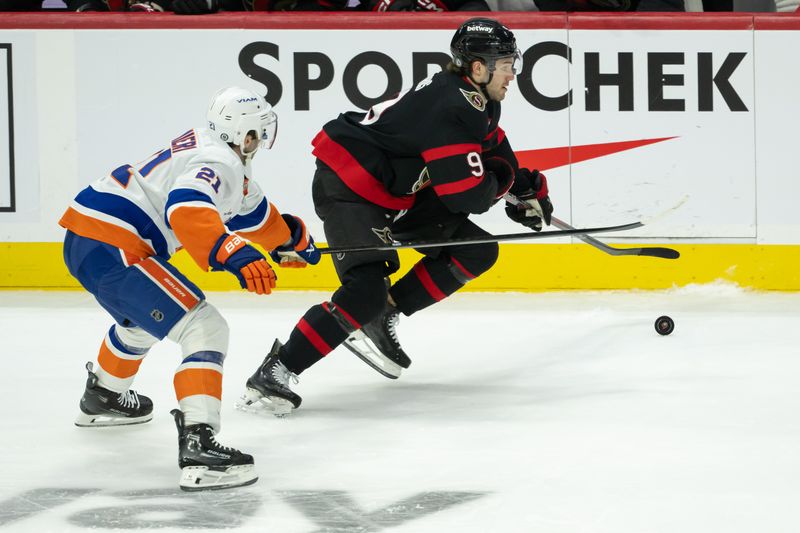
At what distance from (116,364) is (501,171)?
49.6 inches

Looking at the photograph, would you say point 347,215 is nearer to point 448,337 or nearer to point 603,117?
point 448,337

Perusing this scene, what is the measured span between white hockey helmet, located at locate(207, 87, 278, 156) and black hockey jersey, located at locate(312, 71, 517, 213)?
609mm

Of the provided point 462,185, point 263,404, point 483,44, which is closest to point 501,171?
point 462,185

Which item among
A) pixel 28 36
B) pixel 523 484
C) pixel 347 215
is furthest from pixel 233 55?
pixel 523 484

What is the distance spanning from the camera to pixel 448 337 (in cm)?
435

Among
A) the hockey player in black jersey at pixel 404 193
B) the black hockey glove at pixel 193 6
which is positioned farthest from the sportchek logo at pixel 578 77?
the hockey player in black jersey at pixel 404 193

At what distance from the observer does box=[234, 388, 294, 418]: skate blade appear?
127 inches

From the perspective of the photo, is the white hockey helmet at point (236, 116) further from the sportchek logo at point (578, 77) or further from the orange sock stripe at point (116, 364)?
the sportchek logo at point (578, 77)

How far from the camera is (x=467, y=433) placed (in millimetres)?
A: 3002

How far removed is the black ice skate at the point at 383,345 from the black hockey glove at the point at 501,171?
0.52 metres

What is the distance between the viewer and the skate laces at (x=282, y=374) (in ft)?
10.6

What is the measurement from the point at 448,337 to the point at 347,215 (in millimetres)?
1085

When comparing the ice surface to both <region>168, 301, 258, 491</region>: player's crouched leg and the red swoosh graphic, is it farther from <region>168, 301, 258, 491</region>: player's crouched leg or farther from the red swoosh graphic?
the red swoosh graphic

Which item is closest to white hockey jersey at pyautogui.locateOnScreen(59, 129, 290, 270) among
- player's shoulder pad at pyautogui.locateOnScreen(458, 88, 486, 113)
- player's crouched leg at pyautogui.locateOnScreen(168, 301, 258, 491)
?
player's crouched leg at pyautogui.locateOnScreen(168, 301, 258, 491)
